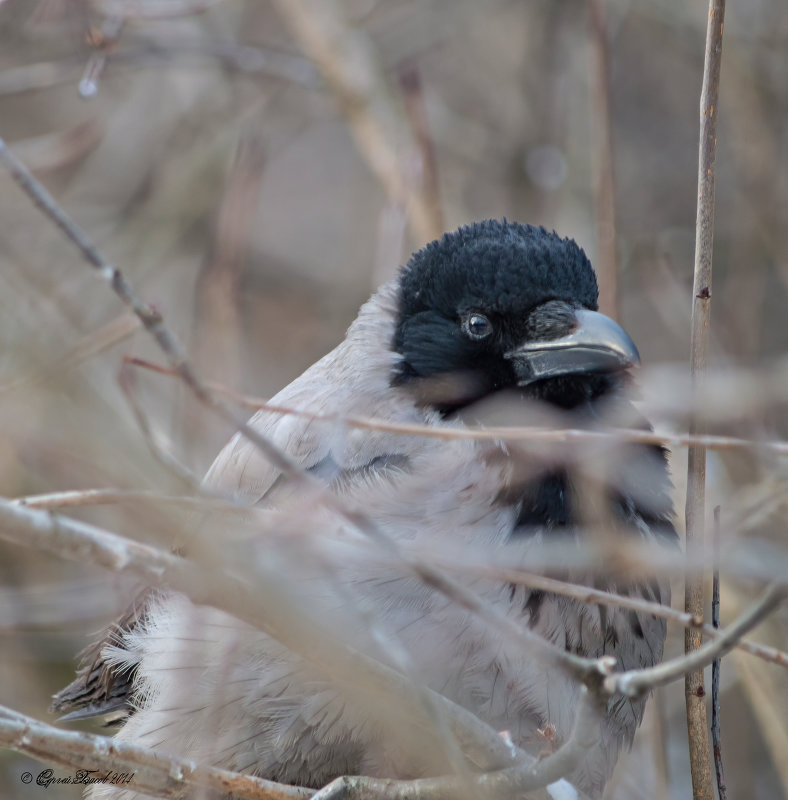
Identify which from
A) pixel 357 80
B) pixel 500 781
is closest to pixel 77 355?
pixel 500 781

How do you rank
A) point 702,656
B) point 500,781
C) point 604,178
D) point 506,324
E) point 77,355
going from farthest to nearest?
point 604,178, point 506,324, point 77,355, point 500,781, point 702,656

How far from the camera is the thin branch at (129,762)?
250 centimetres

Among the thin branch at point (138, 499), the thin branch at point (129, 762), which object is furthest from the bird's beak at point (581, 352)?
the thin branch at point (138, 499)

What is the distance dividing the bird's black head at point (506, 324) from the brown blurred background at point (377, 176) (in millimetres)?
491

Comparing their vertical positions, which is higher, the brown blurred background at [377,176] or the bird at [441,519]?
the brown blurred background at [377,176]

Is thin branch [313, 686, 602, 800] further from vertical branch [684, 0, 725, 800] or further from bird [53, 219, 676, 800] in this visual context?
vertical branch [684, 0, 725, 800]

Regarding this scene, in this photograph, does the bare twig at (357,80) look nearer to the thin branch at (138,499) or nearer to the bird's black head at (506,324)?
the bird's black head at (506,324)

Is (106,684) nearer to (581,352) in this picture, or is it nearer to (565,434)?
(581,352)

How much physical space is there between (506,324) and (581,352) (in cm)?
33

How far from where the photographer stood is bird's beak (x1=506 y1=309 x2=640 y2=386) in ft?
10.5

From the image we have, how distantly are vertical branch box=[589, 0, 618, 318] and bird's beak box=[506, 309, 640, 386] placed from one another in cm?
85

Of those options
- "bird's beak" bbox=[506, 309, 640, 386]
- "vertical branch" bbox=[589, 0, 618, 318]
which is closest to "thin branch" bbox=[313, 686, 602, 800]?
"bird's beak" bbox=[506, 309, 640, 386]

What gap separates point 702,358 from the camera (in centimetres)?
279

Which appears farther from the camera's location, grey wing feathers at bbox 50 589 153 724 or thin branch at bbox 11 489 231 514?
grey wing feathers at bbox 50 589 153 724
